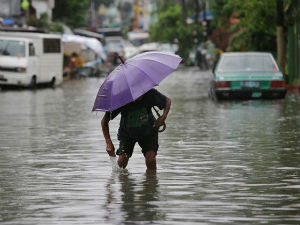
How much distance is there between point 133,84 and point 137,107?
317 millimetres

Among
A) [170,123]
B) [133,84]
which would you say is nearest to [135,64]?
[133,84]

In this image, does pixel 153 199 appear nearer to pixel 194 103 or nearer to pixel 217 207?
pixel 217 207

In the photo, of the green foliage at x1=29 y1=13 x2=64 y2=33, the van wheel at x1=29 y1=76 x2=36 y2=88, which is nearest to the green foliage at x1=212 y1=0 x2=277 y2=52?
the van wheel at x1=29 y1=76 x2=36 y2=88

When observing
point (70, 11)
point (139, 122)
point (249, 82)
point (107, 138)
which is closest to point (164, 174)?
point (139, 122)

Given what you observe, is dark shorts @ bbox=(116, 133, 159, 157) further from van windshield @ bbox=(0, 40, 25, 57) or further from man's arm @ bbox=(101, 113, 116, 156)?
van windshield @ bbox=(0, 40, 25, 57)

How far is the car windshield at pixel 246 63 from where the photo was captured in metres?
30.4

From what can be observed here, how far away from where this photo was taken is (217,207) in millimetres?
9922

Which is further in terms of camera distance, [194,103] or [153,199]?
[194,103]

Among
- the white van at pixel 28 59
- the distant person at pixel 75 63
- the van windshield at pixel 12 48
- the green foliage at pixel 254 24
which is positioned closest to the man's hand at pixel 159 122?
the green foliage at pixel 254 24

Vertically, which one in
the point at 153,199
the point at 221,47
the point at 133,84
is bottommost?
the point at 221,47

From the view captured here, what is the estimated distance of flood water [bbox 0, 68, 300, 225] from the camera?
959cm

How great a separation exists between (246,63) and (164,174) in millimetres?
18081

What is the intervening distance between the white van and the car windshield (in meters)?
13.9

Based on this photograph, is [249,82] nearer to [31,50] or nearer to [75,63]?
[31,50]
